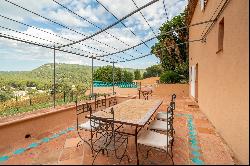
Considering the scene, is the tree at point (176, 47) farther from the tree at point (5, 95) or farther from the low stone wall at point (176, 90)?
the tree at point (5, 95)

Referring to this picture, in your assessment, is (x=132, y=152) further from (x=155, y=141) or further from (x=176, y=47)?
(x=176, y=47)

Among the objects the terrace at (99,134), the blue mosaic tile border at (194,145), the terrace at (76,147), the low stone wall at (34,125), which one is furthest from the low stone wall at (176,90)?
the low stone wall at (34,125)

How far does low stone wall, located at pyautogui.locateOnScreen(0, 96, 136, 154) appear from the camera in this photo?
4199mm

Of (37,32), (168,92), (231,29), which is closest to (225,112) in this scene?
(231,29)

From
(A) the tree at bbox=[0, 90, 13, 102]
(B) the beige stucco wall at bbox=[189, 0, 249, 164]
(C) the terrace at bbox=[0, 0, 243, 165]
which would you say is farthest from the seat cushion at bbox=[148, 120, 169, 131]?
(A) the tree at bbox=[0, 90, 13, 102]

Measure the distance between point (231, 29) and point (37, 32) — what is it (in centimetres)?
468

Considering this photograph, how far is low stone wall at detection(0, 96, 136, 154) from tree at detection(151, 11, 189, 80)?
992cm

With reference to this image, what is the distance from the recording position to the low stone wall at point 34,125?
420 cm

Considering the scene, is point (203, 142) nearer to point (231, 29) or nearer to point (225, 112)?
point (225, 112)

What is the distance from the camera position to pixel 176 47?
14.6 m

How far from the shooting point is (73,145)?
4.12 metres

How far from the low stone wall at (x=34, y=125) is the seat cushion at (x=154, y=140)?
9.26 feet

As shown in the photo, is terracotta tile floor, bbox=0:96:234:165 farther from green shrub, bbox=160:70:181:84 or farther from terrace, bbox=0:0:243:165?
green shrub, bbox=160:70:181:84

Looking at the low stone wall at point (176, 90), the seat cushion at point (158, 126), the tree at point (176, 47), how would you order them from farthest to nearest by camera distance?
the tree at point (176, 47) → the low stone wall at point (176, 90) → the seat cushion at point (158, 126)
